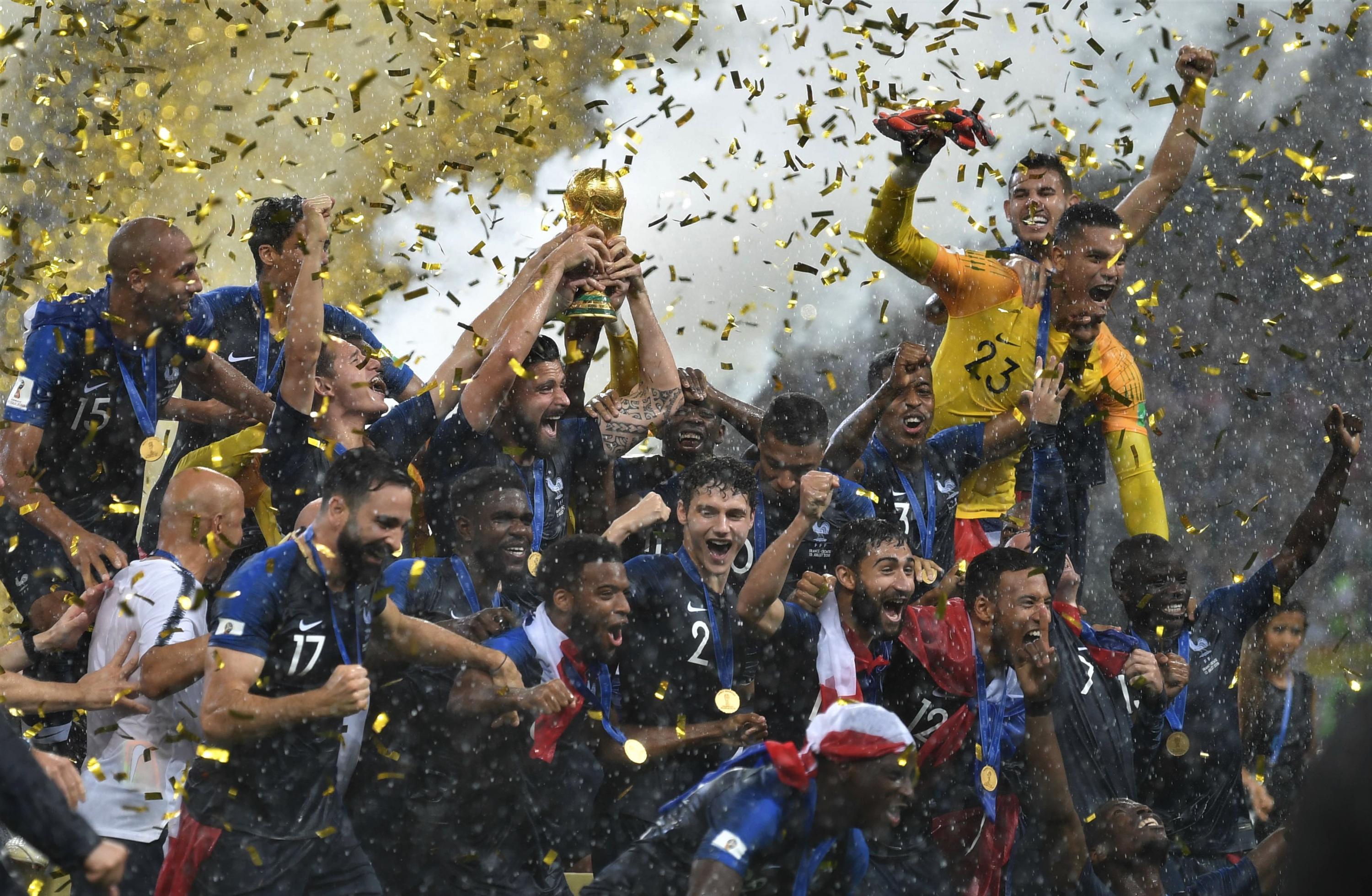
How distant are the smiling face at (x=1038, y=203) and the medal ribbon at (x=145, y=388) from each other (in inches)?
127

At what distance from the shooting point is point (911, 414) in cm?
579

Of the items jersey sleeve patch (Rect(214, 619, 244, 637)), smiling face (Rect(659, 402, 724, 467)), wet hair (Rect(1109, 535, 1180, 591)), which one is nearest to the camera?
jersey sleeve patch (Rect(214, 619, 244, 637))

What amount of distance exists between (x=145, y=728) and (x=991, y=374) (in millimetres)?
3281

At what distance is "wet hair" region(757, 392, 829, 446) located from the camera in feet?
18.8

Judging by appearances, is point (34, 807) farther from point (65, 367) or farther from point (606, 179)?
point (606, 179)

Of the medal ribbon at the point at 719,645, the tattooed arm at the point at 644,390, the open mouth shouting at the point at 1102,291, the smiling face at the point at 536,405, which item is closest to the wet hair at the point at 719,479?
the medal ribbon at the point at 719,645

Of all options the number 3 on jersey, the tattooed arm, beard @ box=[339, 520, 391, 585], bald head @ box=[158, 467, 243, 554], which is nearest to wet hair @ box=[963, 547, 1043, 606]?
the number 3 on jersey

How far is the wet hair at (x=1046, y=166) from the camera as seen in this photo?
6.36 metres

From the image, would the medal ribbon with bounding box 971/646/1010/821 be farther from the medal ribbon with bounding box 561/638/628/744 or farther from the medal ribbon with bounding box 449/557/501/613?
the medal ribbon with bounding box 449/557/501/613

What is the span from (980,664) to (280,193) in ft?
29.7

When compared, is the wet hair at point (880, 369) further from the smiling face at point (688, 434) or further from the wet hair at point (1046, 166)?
the wet hair at point (1046, 166)

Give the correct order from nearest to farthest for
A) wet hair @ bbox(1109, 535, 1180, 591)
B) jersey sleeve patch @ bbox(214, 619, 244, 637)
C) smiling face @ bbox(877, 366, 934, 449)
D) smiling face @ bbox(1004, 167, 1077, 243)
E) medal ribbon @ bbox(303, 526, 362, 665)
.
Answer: jersey sleeve patch @ bbox(214, 619, 244, 637) → medal ribbon @ bbox(303, 526, 362, 665) → wet hair @ bbox(1109, 535, 1180, 591) → smiling face @ bbox(877, 366, 934, 449) → smiling face @ bbox(1004, 167, 1077, 243)

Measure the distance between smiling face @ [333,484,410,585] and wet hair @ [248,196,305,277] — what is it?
55.2 inches

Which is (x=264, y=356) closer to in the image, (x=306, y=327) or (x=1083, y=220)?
(x=306, y=327)
